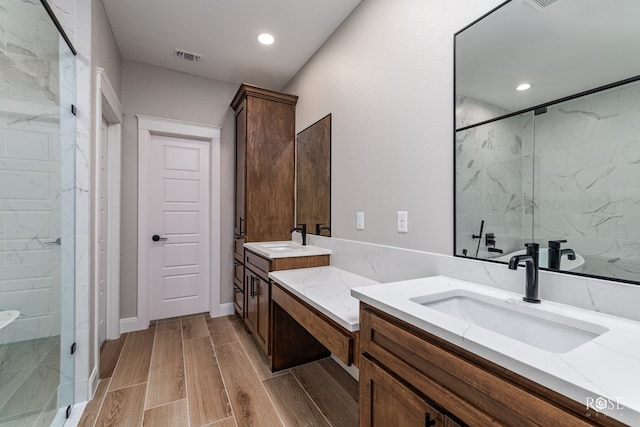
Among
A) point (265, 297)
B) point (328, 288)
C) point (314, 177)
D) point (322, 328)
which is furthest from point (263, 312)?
point (314, 177)

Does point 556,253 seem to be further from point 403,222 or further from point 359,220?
point 359,220

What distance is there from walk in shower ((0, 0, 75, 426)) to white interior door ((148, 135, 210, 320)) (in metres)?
1.39

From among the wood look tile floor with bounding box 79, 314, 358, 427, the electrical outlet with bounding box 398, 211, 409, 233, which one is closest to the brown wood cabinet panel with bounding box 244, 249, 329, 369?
the wood look tile floor with bounding box 79, 314, 358, 427

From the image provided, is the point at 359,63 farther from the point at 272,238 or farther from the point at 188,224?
the point at 188,224

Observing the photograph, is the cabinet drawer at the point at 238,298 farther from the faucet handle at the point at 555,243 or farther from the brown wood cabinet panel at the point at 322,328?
the faucet handle at the point at 555,243

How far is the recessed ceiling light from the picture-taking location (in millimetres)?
2500

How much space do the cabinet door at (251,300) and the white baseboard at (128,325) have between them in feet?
3.93

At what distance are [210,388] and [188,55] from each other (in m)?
2.97

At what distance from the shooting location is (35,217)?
1512mm

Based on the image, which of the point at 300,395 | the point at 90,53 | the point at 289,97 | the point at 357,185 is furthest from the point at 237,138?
the point at 300,395

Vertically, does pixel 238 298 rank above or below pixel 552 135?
below

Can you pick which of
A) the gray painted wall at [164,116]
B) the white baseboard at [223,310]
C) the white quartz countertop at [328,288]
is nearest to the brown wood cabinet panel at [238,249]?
the gray painted wall at [164,116]

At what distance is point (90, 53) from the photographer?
185 cm

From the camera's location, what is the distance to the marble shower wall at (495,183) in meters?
1.15
